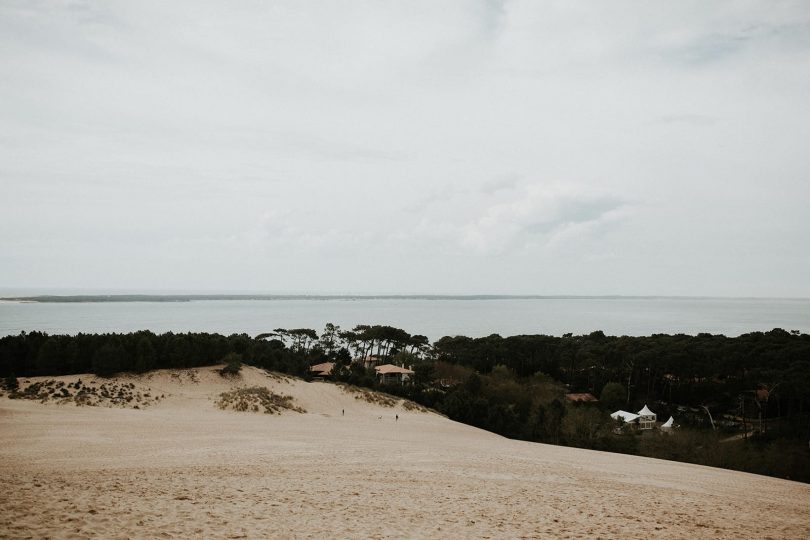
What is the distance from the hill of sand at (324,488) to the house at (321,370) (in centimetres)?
2135

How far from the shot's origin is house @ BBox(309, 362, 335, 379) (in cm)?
4464

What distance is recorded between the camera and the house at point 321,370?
44.6 m

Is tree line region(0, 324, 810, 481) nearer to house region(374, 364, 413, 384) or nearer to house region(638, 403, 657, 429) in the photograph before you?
house region(374, 364, 413, 384)

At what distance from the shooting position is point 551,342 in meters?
59.9

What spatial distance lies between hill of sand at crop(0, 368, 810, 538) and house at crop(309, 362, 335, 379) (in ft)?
70.0

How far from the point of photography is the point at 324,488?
11023 mm

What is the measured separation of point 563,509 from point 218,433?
1465 cm

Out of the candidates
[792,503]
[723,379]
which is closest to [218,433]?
[792,503]

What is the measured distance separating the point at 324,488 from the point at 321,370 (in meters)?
37.7

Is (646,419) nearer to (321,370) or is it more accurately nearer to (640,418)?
(640,418)

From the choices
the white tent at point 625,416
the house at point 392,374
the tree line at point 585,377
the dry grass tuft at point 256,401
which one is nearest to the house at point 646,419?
the white tent at point 625,416

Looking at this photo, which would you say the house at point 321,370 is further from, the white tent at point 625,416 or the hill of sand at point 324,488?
the white tent at point 625,416

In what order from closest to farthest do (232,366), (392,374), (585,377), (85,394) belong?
(85,394), (232,366), (392,374), (585,377)

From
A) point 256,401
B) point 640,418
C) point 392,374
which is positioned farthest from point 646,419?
point 256,401
